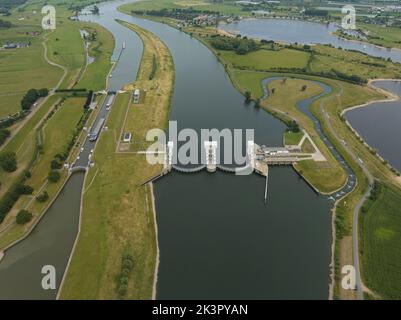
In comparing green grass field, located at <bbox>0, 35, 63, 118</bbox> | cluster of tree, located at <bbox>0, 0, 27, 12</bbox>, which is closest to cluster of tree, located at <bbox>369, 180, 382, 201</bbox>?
green grass field, located at <bbox>0, 35, 63, 118</bbox>

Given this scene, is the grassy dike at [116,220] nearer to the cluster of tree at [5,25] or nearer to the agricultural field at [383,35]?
the agricultural field at [383,35]

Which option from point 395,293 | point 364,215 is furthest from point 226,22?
point 395,293

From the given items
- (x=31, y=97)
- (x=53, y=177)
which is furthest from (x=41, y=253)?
(x=31, y=97)

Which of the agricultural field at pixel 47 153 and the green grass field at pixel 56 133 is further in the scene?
the green grass field at pixel 56 133

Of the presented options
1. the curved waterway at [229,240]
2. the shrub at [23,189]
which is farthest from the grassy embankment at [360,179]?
the shrub at [23,189]

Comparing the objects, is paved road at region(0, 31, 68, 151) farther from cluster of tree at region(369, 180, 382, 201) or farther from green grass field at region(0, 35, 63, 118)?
cluster of tree at region(369, 180, 382, 201)

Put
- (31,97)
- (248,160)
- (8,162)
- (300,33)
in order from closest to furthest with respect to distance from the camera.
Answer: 1. (8,162)
2. (248,160)
3. (31,97)
4. (300,33)

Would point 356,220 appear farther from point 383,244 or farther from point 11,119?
point 11,119
